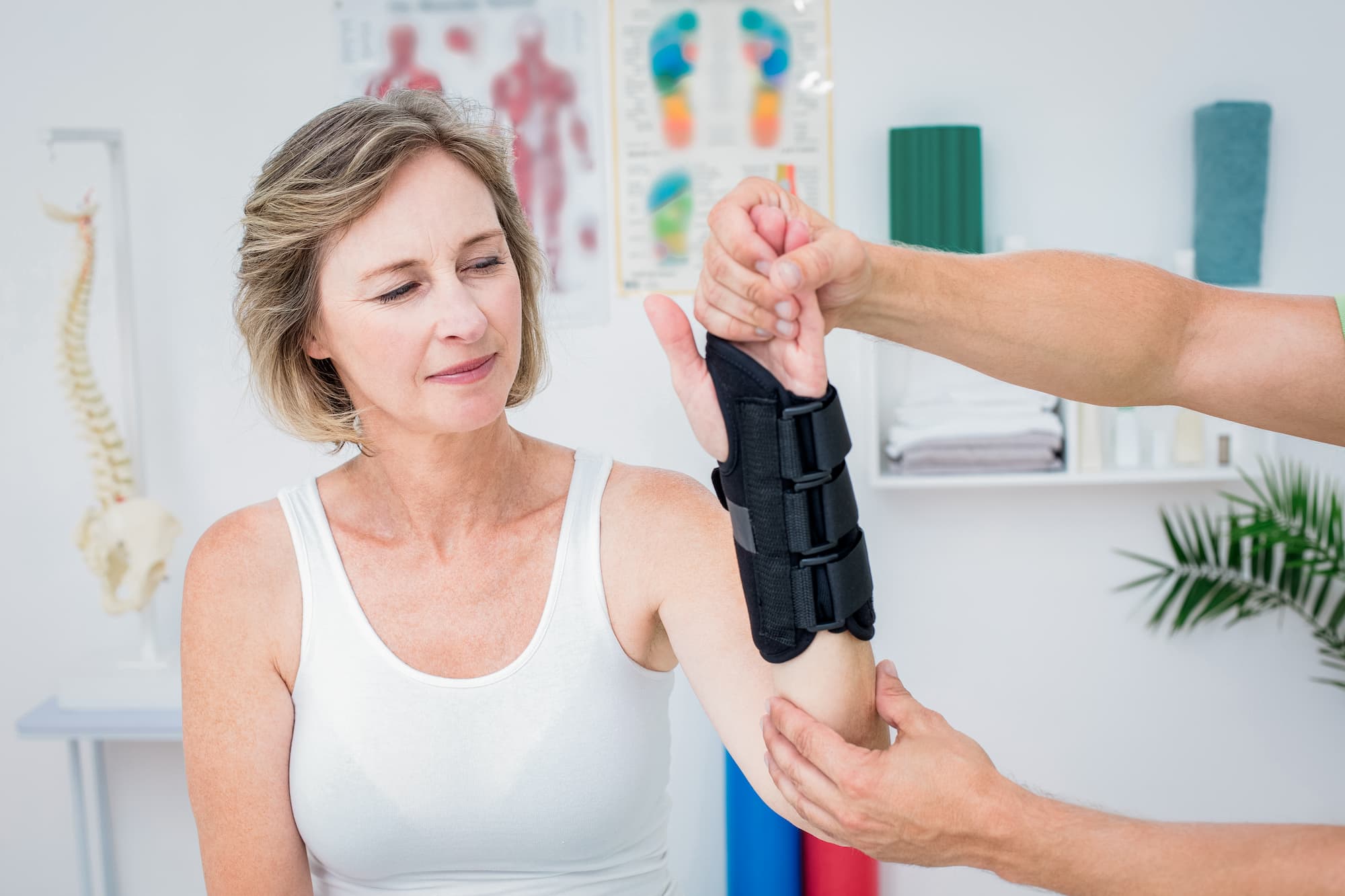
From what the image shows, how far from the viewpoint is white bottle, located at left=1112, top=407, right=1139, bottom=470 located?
2354 millimetres

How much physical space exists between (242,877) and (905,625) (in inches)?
66.9

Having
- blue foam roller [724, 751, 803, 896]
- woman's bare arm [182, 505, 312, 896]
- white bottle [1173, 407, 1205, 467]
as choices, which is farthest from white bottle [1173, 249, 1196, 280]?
woman's bare arm [182, 505, 312, 896]

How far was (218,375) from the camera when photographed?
2609 millimetres

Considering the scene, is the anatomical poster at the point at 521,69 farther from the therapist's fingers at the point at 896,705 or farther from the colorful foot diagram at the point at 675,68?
the therapist's fingers at the point at 896,705

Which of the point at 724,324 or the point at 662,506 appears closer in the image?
the point at 724,324

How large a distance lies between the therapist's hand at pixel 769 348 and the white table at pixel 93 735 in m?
1.63

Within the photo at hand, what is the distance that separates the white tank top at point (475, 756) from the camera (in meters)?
1.27

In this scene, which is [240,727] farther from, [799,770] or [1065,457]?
[1065,457]

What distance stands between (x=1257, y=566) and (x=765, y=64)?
1589 mm

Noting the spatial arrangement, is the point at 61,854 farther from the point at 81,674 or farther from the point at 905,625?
the point at 905,625

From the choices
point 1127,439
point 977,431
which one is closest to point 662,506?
point 977,431

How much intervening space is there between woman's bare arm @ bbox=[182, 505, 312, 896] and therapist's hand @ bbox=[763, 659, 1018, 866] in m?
0.61

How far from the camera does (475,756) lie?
4.17 ft

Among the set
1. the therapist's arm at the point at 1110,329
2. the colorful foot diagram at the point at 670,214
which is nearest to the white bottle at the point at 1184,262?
the colorful foot diagram at the point at 670,214
